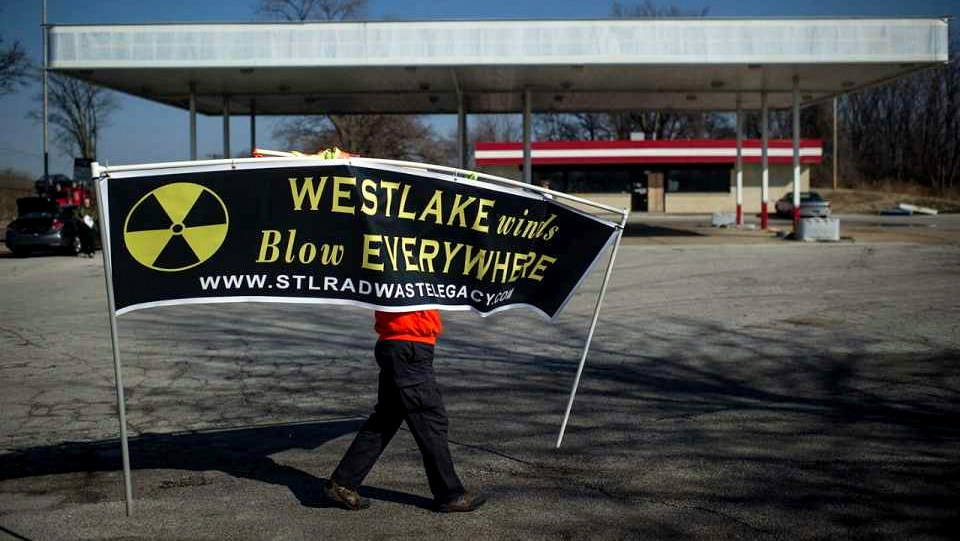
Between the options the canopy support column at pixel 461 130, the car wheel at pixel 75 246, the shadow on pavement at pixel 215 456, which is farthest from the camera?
the canopy support column at pixel 461 130

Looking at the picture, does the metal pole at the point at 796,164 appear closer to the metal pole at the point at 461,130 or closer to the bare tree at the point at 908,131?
the metal pole at the point at 461,130

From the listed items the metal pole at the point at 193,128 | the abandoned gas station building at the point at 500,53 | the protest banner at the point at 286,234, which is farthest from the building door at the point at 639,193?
the protest banner at the point at 286,234

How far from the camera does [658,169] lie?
60125 mm

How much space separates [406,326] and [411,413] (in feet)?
1.61

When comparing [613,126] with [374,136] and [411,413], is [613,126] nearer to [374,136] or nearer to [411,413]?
[374,136]

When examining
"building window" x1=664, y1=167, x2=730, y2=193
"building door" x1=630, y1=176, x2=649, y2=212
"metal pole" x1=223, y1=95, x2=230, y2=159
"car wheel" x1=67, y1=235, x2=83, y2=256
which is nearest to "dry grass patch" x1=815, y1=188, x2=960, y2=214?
"building window" x1=664, y1=167, x2=730, y2=193

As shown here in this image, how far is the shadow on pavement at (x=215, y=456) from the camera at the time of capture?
5.69 meters

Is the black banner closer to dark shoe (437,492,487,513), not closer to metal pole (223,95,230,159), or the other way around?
dark shoe (437,492,487,513)

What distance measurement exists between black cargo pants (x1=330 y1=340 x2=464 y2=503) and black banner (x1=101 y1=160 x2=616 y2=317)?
28 cm

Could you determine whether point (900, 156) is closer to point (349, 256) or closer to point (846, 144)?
point (846, 144)

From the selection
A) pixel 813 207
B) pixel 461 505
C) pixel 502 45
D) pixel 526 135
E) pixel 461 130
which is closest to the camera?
pixel 461 505

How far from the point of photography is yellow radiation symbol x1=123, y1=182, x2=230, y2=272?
5195 mm

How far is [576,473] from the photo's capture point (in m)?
5.82

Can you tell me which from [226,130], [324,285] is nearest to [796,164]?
[226,130]
